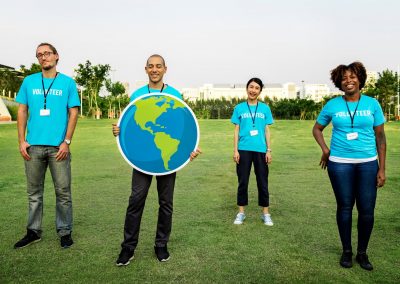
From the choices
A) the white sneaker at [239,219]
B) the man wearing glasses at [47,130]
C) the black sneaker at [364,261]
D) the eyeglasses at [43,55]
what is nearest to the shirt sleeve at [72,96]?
the man wearing glasses at [47,130]

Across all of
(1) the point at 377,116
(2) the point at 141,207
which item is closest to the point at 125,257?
(2) the point at 141,207

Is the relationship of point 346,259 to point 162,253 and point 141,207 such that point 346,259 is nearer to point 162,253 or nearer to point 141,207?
point 162,253

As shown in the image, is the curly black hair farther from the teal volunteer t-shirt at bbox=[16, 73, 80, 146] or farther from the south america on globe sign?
the teal volunteer t-shirt at bbox=[16, 73, 80, 146]

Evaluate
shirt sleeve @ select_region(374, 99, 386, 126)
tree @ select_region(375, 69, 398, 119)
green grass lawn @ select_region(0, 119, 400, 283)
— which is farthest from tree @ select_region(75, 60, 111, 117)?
shirt sleeve @ select_region(374, 99, 386, 126)

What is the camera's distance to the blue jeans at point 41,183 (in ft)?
13.6

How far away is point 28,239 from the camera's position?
426 centimetres

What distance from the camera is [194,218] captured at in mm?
5457

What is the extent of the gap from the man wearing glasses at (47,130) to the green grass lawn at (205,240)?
344 millimetres

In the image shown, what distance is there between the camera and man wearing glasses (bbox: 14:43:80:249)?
4082 mm

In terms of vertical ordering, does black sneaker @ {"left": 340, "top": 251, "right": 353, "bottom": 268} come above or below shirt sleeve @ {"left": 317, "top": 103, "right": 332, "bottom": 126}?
below

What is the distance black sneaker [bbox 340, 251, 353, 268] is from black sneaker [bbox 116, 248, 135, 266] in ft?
6.46

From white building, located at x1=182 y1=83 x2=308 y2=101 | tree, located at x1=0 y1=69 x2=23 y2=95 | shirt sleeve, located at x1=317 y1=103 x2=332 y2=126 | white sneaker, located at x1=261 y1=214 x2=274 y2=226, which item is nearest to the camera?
shirt sleeve, located at x1=317 y1=103 x2=332 y2=126

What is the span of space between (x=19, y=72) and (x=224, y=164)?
61506 mm

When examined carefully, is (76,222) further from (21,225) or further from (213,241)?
(213,241)
